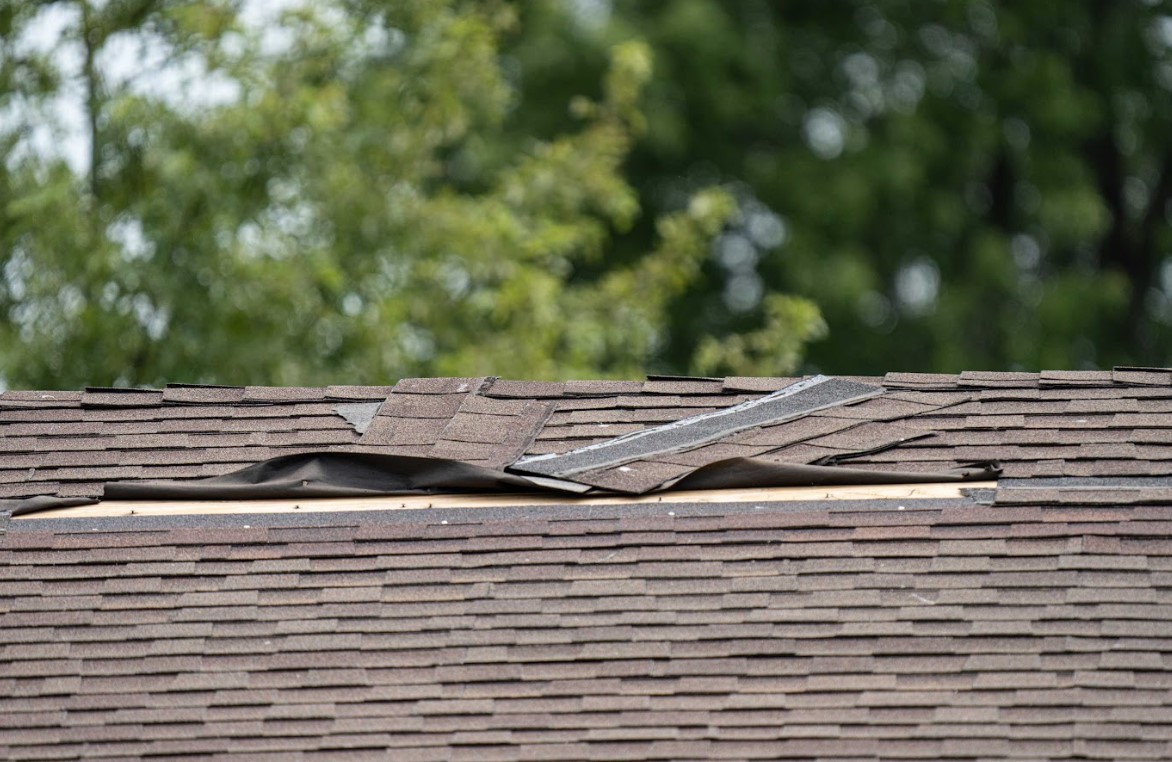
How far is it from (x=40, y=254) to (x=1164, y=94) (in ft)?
55.8

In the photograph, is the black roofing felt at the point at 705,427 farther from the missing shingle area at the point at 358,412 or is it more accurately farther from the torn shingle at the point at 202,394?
the torn shingle at the point at 202,394

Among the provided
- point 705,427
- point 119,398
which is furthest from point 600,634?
point 119,398

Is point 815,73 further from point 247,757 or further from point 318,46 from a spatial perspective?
point 247,757

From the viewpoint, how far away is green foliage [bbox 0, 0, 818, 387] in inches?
474

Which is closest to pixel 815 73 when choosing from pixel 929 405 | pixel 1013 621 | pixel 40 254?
pixel 40 254

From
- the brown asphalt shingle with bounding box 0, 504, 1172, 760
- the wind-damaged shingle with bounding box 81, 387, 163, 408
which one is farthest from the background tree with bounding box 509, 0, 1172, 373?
the brown asphalt shingle with bounding box 0, 504, 1172, 760

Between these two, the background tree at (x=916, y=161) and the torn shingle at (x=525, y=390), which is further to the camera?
A: the background tree at (x=916, y=161)

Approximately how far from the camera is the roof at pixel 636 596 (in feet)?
15.8

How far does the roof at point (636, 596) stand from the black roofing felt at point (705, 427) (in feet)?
0.07

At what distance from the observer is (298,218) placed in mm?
12953

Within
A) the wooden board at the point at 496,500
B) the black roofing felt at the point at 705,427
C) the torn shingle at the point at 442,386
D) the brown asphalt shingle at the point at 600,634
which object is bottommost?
the brown asphalt shingle at the point at 600,634

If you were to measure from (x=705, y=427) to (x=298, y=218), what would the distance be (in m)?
7.35

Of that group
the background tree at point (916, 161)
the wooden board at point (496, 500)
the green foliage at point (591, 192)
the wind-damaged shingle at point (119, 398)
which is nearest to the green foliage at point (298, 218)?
the green foliage at point (591, 192)

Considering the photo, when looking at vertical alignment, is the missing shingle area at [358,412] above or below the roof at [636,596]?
above
